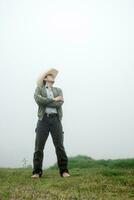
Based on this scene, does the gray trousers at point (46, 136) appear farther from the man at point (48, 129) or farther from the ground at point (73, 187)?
the ground at point (73, 187)

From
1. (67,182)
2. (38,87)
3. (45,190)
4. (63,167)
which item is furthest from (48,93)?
(45,190)

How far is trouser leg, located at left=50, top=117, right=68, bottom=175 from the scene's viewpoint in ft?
43.4

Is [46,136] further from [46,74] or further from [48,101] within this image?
[46,74]

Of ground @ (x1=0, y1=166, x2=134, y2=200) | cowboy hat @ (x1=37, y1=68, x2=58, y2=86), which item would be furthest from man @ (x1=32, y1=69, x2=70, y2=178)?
Answer: ground @ (x1=0, y1=166, x2=134, y2=200)

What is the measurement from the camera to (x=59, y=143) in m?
13.3

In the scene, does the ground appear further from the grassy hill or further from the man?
the man

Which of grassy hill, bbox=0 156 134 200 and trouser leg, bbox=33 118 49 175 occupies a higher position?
trouser leg, bbox=33 118 49 175

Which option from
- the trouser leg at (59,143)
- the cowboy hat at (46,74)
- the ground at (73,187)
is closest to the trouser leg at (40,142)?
the trouser leg at (59,143)

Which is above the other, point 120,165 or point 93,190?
point 120,165

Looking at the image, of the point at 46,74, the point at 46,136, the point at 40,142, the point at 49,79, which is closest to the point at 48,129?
the point at 46,136

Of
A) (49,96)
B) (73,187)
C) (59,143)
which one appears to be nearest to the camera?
(73,187)

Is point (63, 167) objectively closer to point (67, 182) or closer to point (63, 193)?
point (67, 182)

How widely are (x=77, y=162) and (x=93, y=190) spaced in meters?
9.76

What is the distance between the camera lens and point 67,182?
37.4 ft
